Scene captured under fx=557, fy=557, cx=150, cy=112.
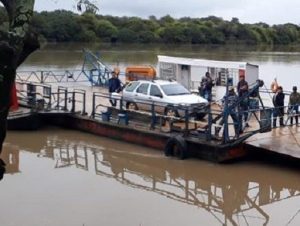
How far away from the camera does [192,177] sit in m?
14.2

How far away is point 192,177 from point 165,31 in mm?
94564

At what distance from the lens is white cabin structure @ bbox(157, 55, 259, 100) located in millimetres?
24578

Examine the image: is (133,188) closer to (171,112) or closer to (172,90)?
(171,112)

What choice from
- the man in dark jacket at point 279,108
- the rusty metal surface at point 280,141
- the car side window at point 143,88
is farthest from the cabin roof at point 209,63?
the rusty metal surface at point 280,141

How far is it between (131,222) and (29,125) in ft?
32.2

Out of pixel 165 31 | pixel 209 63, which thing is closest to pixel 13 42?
pixel 209 63

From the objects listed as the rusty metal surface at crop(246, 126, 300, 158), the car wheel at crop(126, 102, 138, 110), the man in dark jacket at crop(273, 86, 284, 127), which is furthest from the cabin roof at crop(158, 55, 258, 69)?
the rusty metal surface at crop(246, 126, 300, 158)

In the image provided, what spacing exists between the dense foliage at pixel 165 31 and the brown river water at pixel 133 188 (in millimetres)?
62917

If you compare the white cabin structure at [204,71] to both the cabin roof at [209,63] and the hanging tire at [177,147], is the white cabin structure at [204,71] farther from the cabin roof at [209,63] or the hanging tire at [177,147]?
the hanging tire at [177,147]

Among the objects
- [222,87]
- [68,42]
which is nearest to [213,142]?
[222,87]

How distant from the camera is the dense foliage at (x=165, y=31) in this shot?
288 ft

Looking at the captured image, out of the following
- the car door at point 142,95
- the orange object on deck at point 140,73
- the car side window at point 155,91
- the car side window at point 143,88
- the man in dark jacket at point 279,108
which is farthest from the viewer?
the orange object on deck at point 140,73

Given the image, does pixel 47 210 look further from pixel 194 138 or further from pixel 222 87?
pixel 222 87

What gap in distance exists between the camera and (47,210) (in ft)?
37.1
